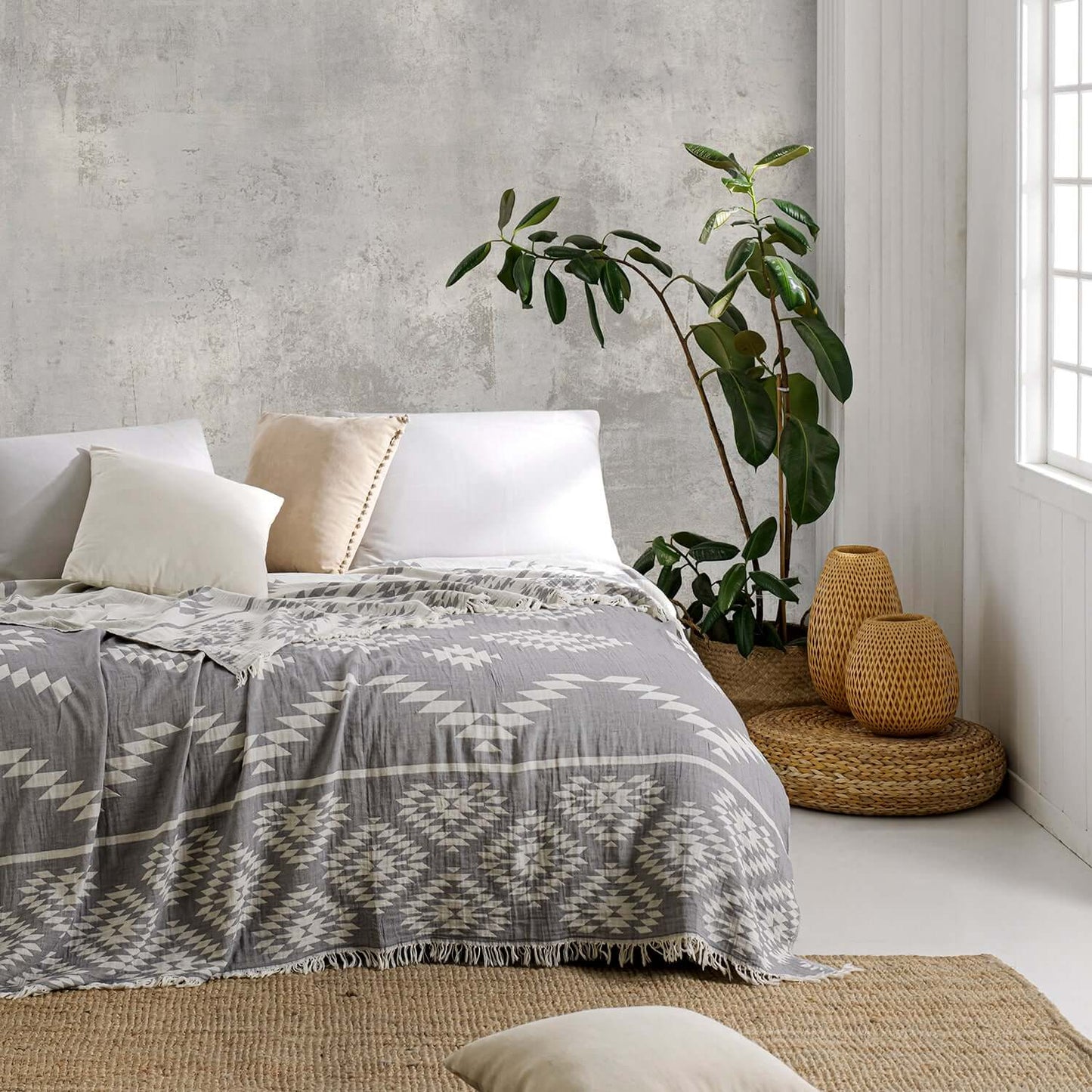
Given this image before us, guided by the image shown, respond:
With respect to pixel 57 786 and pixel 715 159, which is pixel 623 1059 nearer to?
pixel 57 786

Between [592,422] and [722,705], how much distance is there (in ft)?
5.34

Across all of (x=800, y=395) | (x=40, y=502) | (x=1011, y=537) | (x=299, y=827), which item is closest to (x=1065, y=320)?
(x=1011, y=537)

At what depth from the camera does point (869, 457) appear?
404cm

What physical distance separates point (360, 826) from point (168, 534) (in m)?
1.18

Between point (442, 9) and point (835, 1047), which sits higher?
point (442, 9)

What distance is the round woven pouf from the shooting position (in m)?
3.39

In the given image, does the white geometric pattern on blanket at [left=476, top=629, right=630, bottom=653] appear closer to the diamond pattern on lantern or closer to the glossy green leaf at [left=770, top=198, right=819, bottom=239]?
the diamond pattern on lantern

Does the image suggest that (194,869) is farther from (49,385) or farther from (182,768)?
(49,385)

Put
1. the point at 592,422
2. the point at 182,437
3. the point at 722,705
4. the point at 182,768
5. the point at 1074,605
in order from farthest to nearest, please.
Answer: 1. the point at 592,422
2. the point at 182,437
3. the point at 1074,605
4. the point at 722,705
5. the point at 182,768

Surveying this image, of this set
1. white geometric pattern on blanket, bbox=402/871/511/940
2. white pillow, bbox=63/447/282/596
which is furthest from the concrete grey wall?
white geometric pattern on blanket, bbox=402/871/511/940

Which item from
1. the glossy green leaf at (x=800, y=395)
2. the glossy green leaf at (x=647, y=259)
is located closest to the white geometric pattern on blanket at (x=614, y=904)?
the glossy green leaf at (x=800, y=395)

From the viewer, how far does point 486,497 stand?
386 centimetres

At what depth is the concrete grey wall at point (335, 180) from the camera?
4512mm

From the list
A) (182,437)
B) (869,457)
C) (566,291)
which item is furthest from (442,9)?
(869,457)
